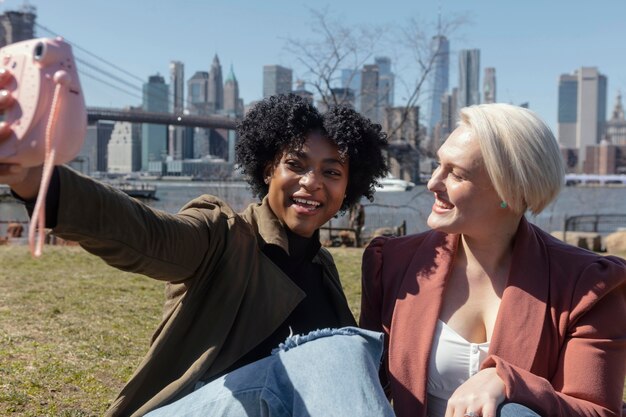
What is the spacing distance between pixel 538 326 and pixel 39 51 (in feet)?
4.57

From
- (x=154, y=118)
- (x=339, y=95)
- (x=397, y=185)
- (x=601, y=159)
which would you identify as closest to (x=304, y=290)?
(x=339, y=95)

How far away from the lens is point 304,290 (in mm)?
2195

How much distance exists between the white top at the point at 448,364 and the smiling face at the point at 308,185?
1.59ft

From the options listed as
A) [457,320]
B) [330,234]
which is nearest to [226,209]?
[457,320]

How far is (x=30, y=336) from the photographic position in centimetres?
430

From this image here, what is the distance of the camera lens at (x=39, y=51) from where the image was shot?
121 centimetres

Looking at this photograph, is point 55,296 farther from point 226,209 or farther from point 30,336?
point 226,209

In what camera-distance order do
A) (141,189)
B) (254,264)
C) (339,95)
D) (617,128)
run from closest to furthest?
(254,264), (339,95), (141,189), (617,128)

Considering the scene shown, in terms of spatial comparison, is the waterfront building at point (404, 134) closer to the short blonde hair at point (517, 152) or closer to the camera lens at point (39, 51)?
the short blonde hair at point (517, 152)

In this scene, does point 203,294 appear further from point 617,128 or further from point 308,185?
point 617,128

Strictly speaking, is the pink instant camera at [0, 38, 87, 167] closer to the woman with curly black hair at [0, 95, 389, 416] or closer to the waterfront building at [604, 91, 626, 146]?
the woman with curly black hair at [0, 95, 389, 416]

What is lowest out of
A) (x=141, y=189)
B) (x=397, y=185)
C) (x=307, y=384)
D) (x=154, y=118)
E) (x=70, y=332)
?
(x=141, y=189)

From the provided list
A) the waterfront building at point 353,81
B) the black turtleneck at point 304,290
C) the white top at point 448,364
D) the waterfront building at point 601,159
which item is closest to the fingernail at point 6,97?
the black turtleneck at point 304,290

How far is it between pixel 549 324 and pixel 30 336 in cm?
324
